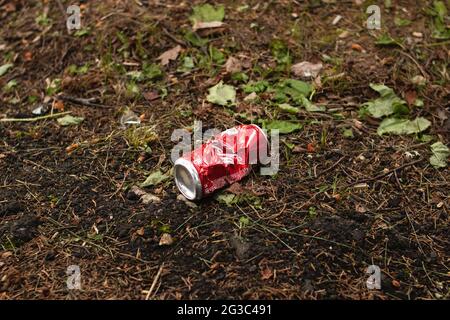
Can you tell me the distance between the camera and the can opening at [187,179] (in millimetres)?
2266

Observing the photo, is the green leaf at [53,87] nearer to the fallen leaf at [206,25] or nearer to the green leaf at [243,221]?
the fallen leaf at [206,25]

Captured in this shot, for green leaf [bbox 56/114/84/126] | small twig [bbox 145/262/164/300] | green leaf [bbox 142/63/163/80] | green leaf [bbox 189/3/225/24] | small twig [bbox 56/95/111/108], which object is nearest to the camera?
small twig [bbox 145/262/164/300]

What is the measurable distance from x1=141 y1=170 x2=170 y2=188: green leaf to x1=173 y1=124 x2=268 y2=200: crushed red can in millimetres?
133

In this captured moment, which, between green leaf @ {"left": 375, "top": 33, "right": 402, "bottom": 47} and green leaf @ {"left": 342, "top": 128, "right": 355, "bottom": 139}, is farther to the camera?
green leaf @ {"left": 375, "top": 33, "right": 402, "bottom": 47}

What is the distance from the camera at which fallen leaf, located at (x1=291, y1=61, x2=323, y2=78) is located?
3.09 m

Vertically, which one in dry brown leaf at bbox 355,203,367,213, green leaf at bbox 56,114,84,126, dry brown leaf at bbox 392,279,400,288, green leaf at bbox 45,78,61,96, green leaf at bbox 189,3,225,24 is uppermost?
green leaf at bbox 189,3,225,24

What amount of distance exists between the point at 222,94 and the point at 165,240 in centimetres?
107

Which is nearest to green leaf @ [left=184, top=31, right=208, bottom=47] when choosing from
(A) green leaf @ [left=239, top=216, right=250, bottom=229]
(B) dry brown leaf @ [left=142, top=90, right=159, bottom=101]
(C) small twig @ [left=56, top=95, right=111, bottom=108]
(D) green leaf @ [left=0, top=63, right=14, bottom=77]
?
(B) dry brown leaf @ [left=142, top=90, right=159, bottom=101]

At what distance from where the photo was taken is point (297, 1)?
141 inches

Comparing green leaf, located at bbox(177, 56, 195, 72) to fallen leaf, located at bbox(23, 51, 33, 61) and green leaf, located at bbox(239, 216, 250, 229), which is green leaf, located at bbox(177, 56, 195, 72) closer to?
fallen leaf, located at bbox(23, 51, 33, 61)

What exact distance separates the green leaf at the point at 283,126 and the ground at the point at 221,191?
3cm

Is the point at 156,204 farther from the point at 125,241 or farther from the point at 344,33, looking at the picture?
the point at 344,33

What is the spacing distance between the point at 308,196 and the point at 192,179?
55 centimetres
